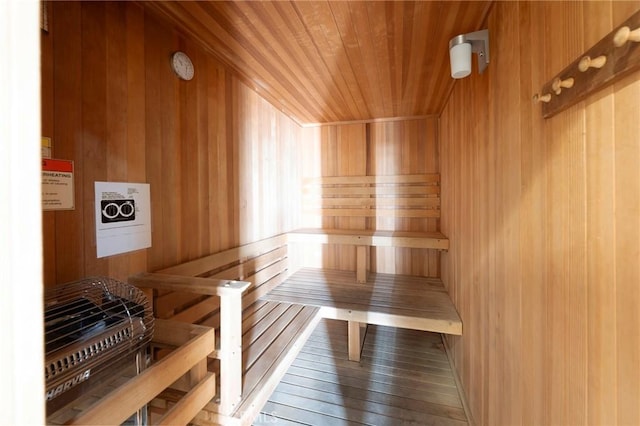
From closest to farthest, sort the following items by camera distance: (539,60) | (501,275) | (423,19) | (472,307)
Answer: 1. (539,60)
2. (501,275)
3. (423,19)
4. (472,307)

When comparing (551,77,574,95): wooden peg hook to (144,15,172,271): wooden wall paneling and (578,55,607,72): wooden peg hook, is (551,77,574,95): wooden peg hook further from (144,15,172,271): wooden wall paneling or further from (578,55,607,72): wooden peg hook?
(144,15,172,271): wooden wall paneling

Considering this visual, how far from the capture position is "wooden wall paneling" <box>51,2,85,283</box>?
97cm

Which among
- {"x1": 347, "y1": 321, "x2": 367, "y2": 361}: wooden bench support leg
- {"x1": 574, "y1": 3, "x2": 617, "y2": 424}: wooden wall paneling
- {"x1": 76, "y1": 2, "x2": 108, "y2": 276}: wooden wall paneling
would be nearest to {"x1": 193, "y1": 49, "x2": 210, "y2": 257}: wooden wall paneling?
{"x1": 76, "y1": 2, "x2": 108, "y2": 276}: wooden wall paneling

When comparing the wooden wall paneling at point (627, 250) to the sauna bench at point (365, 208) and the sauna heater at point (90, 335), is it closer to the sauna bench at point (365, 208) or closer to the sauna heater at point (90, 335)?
the sauna heater at point (90, 335)

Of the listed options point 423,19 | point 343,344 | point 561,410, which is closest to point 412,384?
point 343,344

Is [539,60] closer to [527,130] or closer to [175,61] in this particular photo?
[527,130]

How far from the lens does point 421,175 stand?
2857mm

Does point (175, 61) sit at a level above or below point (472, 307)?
above

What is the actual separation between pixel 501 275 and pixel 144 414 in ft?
5.00

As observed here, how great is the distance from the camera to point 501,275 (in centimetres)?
116

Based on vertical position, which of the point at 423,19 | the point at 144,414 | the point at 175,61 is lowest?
the point at 144,414

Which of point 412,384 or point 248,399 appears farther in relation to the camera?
point 412,384

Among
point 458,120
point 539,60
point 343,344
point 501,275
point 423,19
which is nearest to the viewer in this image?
point 539,60

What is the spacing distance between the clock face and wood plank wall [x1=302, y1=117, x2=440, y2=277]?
1.87 m
